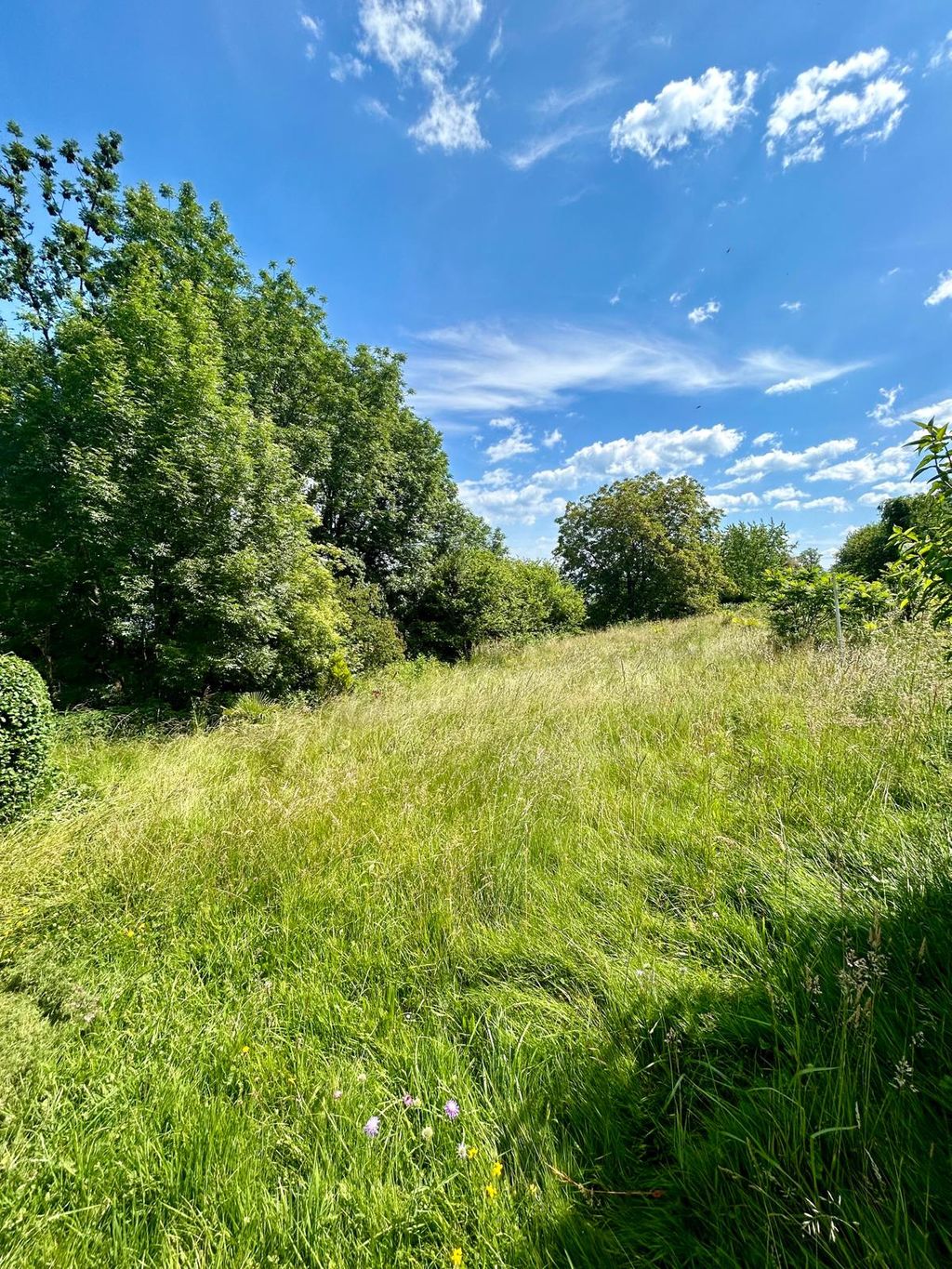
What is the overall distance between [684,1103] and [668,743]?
9.00 feet

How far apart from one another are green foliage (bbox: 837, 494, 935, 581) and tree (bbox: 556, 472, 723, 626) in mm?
6254

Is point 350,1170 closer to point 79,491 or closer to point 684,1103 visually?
point 684,1103

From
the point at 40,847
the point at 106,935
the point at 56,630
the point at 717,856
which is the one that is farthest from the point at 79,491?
the point at 717,856

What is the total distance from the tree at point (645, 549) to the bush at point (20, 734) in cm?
2384

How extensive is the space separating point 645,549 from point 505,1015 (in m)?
24.6

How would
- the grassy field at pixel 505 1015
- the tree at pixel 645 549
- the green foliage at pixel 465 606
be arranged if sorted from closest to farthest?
the grassy field at pixel 505 1015, the green foliage at pixel 465 606, the tree at pixel 645 549

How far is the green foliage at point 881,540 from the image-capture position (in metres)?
1.89

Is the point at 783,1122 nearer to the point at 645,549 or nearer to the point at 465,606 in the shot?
the point at 465,606

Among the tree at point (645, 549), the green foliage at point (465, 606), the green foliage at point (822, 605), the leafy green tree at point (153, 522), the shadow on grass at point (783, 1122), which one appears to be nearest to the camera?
the shadow on grass at point (783, 1122)

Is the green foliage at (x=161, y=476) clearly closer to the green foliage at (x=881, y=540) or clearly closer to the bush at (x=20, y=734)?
the bush at (x=20, y=734)

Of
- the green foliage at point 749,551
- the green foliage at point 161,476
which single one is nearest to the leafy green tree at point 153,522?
the green foliage at point 161,476

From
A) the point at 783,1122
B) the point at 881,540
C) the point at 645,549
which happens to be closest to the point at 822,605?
the point at 783,1122

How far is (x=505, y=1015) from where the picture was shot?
1.70 m

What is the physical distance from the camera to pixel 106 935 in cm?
234
